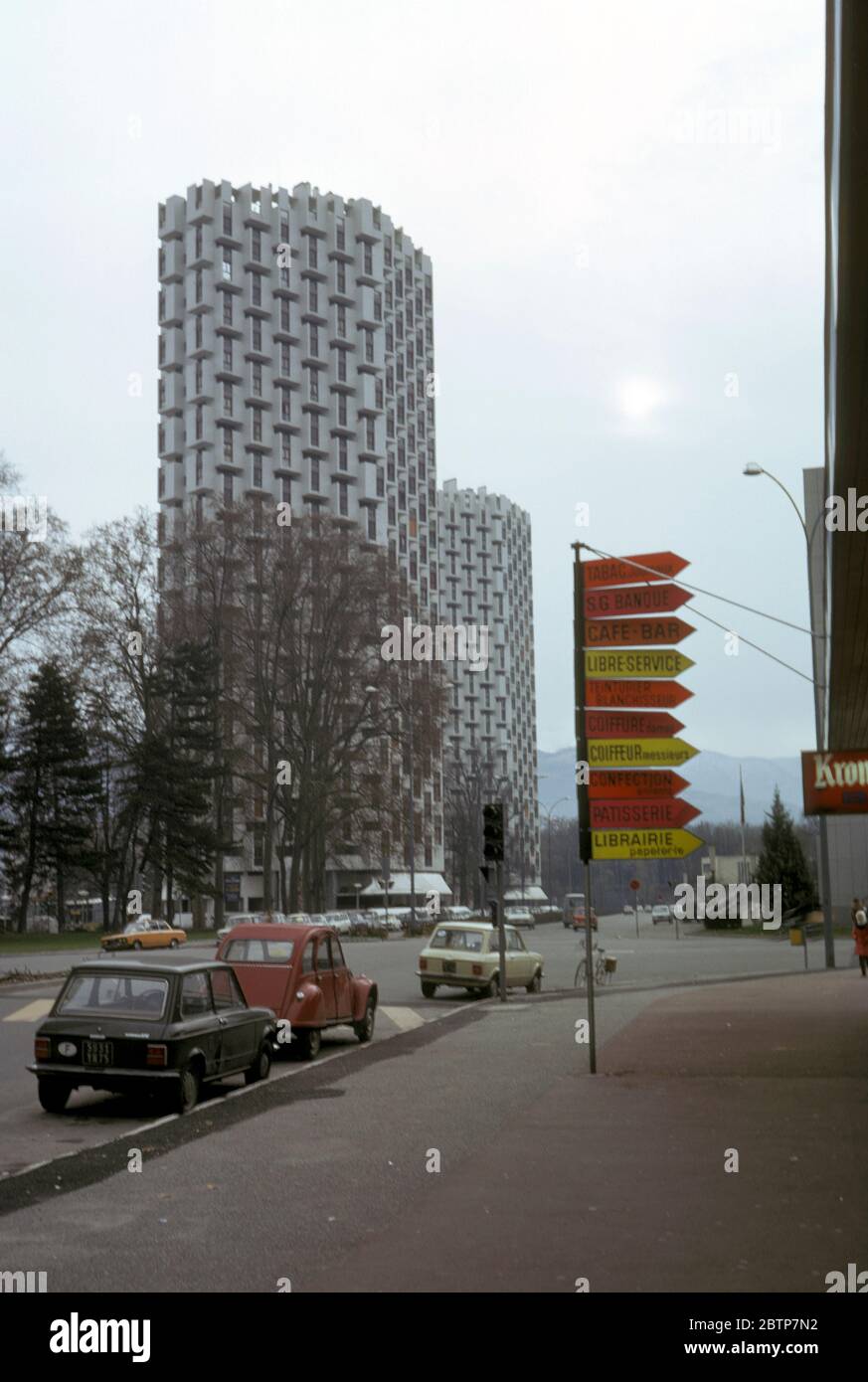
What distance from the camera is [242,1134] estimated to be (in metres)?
12.0

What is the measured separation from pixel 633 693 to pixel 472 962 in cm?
1393

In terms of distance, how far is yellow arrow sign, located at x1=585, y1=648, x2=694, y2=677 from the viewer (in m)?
16.2

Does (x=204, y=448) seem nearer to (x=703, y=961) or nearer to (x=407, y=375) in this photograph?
(x=407, y=375)

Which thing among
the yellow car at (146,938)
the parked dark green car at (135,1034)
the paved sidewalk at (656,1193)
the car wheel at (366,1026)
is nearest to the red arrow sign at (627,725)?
the paved sidewalk at (656,1193)

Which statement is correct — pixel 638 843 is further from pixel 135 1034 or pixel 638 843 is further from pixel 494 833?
pixel 494 833

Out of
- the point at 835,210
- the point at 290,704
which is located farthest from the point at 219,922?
the point at 835,210

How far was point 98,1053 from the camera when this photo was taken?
13367 millimetres

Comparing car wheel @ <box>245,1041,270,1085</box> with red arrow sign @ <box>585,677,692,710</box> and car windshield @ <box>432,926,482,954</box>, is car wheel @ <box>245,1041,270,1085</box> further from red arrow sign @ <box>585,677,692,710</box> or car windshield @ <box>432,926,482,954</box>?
car windshield @ <box>432,926,482,954</box>

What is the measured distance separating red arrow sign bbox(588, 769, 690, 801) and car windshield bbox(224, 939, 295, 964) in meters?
4.67

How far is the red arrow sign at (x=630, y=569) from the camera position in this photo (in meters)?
16.3

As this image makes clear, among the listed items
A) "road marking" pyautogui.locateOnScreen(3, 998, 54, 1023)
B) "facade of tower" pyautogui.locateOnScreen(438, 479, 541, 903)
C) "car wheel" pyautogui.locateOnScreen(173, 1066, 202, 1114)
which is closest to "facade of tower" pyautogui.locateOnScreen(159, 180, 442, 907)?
"facade of tower" pyautogui.locateOnScreen(438, 479, 541, 903)

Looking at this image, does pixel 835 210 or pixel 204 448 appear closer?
pixel 835 210
